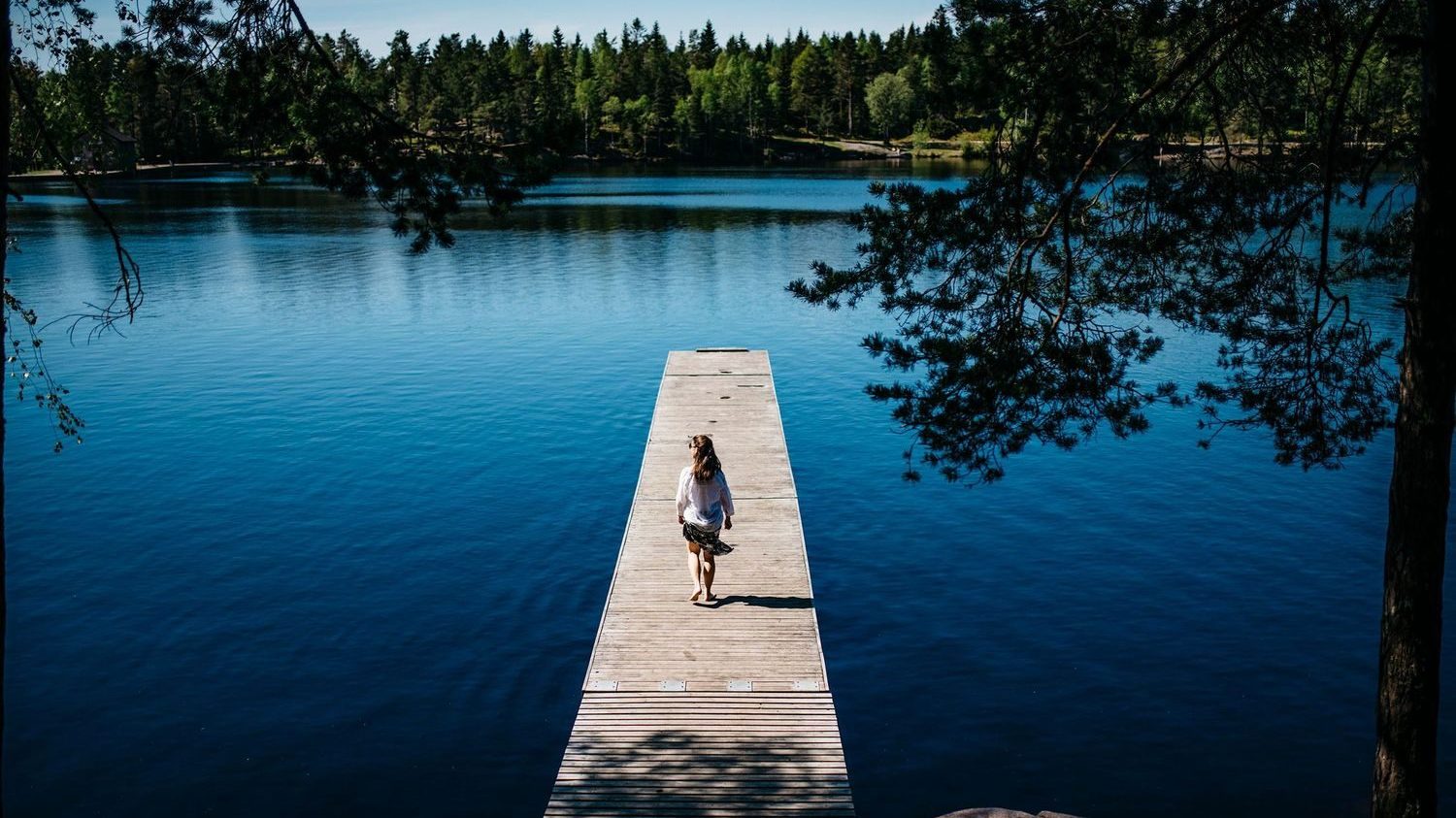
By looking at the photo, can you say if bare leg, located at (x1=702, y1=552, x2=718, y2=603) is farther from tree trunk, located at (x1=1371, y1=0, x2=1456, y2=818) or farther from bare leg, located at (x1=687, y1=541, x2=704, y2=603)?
tree trunk, located at (x1=1371, y1=0, x2=1456, y2=818)

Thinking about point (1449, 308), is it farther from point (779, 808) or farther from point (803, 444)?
point (803, 444)

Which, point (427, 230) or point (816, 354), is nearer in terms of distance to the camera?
point (427, 230)

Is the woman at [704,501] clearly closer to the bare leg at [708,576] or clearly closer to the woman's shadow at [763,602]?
the bare leg at [708,576]

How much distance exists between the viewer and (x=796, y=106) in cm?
15262

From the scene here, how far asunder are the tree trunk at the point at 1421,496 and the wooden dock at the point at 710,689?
14.5ft

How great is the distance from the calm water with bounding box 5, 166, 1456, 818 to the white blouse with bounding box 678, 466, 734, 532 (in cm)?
273

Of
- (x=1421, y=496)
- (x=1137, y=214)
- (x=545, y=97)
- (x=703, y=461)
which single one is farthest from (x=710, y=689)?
(x=545, y=97)

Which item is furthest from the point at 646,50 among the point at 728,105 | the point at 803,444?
the point at 803,444

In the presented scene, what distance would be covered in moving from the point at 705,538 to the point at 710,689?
7.08ft

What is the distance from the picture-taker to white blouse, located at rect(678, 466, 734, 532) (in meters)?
13.6

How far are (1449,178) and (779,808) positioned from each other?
7.33 m

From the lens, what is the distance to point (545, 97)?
398ft

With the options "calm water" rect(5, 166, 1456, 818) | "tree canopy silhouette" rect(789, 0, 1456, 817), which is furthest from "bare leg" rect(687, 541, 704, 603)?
"tree canopy silhouette" rect(789, 0, 1456, 817)

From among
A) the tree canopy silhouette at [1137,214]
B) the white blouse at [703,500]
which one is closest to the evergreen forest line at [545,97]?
the tree canopy silhouette at [1137,214]
